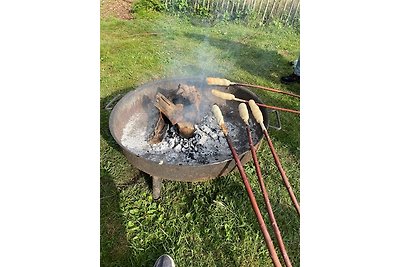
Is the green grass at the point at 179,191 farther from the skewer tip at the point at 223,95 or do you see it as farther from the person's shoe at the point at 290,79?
the skewer tip at the point at 223,95

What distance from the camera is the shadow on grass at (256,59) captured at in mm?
2143

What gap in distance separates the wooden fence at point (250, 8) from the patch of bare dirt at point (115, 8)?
351 mm

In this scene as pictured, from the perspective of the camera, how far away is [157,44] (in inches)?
72.6

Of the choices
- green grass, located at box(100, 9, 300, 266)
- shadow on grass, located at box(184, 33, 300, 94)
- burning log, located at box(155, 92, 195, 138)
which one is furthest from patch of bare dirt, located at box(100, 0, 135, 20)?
shadow on grass, located at box(184, 33, 300, 94)

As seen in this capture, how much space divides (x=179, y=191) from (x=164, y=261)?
1.23ft

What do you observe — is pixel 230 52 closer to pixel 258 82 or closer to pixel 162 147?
pixel 258 82

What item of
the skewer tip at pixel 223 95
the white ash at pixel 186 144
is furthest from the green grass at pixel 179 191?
the skewer tip at pixel 223 95

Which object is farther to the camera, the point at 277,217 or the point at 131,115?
the point at 131,115

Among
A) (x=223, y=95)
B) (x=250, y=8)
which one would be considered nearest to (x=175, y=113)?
(x=223, y=95)

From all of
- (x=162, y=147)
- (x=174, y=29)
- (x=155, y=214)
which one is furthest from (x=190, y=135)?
(x=174, y=29)

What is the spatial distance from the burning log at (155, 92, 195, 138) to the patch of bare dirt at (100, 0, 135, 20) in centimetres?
33

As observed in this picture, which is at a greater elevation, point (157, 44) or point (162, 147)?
point (157, 44)
